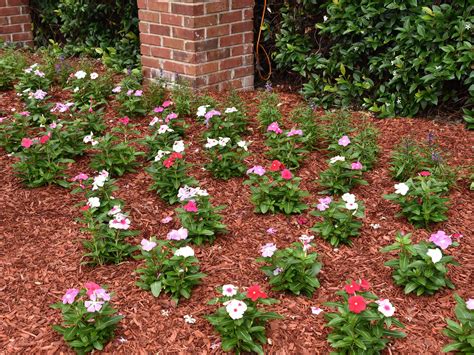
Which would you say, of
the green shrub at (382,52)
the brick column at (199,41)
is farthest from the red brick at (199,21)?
the green shrub at (382,52)

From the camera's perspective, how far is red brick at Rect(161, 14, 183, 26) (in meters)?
4.91

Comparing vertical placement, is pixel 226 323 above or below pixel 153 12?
below

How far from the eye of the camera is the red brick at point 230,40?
5125mm

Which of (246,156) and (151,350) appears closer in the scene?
(151,350)

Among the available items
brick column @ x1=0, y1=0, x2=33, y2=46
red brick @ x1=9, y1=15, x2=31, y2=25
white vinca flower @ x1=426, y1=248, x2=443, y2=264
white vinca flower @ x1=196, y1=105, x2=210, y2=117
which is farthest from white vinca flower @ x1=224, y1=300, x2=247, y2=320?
red brick @ x1=9, y1=15, x2=31, y2=25

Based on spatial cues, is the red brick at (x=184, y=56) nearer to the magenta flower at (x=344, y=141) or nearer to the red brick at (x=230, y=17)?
the red brick at (x=230, y=17)

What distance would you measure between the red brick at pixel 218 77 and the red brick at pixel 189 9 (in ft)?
1.84

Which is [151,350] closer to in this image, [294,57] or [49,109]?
[49,109]

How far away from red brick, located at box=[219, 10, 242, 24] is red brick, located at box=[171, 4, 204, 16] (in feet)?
0.81

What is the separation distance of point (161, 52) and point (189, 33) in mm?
432

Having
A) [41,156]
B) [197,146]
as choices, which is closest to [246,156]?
[197,146]

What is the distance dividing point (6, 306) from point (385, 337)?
1691 mm

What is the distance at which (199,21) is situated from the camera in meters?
4.85

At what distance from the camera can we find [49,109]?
4.71m
